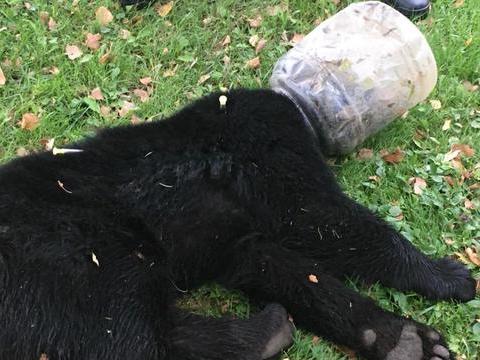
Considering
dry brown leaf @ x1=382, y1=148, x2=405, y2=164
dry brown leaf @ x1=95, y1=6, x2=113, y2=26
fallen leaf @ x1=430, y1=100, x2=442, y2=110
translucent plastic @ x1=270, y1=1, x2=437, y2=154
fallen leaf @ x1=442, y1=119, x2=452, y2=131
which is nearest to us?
translucent plastic @ x1=270, y1=1, x2=437, y2=154

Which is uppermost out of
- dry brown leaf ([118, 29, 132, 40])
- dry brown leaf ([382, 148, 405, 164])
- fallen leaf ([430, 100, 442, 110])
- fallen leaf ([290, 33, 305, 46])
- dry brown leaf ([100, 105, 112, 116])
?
dry brown leaf ([118, 29, 132, 40])

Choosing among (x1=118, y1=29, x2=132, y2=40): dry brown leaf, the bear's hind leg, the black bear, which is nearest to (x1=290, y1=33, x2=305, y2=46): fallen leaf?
(x1=118, y1=29, x2=132, y2=40): dry brown leaf

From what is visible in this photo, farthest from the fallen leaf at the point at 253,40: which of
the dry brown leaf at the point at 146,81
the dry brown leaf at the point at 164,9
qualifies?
the dry brown leaf at the point at 146,81

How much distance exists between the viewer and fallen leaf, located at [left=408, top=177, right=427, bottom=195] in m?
4.36

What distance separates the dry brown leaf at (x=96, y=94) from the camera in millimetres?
5043

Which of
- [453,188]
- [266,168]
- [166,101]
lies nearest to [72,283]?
[266,168]

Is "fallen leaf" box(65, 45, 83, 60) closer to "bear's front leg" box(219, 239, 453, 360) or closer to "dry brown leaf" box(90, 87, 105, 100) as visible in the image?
"dry brown leaf" box(90, 87, 105, 100)

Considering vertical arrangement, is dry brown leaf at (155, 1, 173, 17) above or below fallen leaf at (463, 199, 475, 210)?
above

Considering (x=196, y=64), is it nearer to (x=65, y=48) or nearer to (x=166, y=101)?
(x=166, y=101)

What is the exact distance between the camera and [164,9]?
559 centimetres

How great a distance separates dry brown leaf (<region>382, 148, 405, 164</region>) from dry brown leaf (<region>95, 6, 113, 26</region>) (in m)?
2.49

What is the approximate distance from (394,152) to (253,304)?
153cm

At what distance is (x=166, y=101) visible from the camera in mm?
5031

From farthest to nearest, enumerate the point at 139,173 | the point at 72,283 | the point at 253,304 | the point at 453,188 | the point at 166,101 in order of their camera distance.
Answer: the point at 166,101 → the point at 453,188 → the point at 253,304 → the point at 139,173 → the point at 72,283
